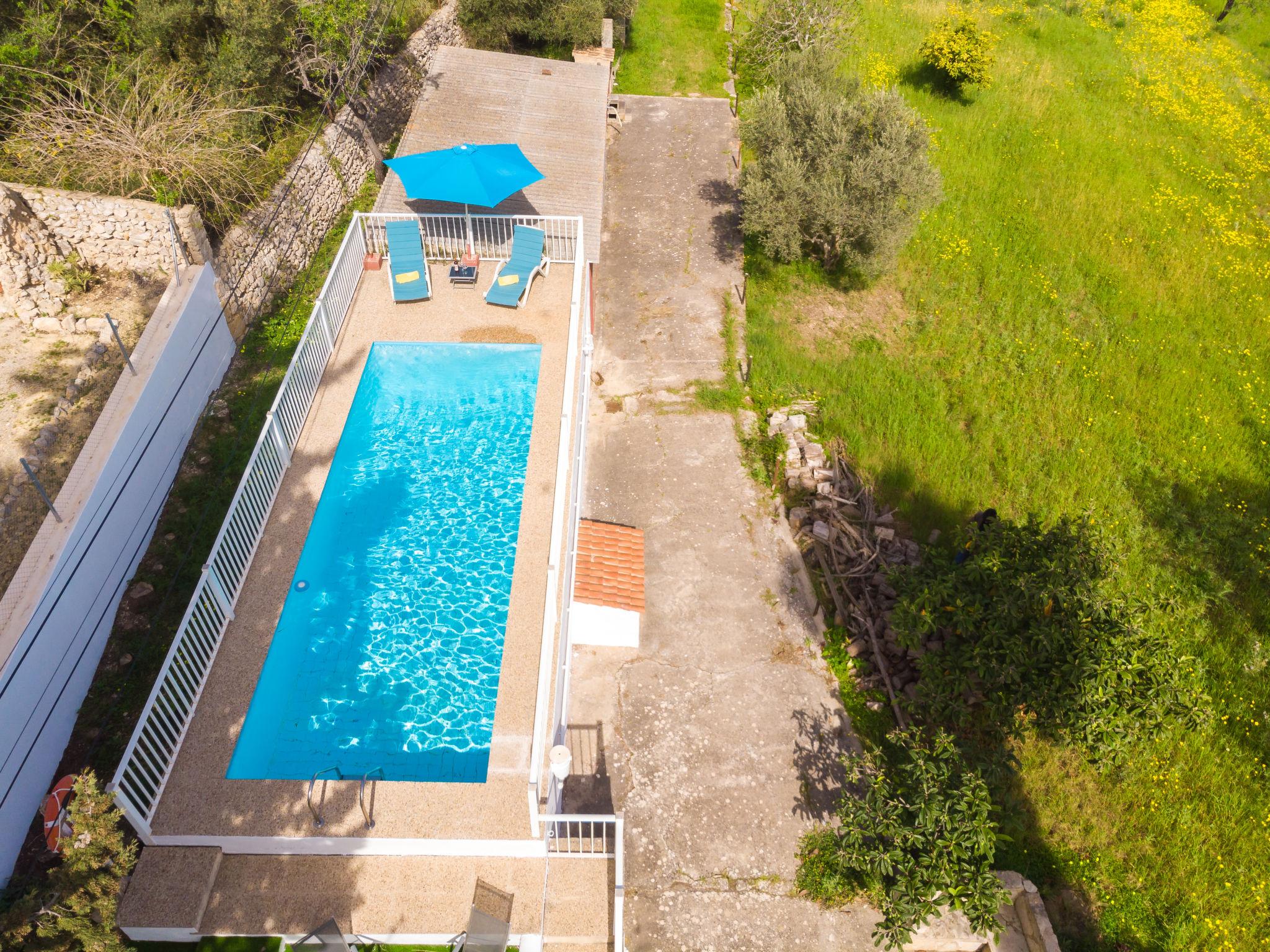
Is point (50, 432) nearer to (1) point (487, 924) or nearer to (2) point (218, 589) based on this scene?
(2) point (218, 589)

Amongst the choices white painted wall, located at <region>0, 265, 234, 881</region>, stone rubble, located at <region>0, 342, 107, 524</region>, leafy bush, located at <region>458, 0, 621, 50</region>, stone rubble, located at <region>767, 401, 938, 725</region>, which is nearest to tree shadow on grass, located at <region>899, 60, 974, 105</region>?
leafy bush, located at <region>458, 0, 621, 50</region>

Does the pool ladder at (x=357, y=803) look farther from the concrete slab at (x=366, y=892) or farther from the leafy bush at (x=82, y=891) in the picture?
the leafy bush at (x=82, y=891)

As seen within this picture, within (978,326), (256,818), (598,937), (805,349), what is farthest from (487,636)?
(978,326)

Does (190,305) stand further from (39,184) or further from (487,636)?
(487,636)

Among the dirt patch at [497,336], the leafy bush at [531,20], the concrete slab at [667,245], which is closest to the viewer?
the dirt patch at [497,336]

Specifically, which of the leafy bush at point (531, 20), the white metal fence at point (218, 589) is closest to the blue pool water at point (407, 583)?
the white metal fence at point (218, 589)

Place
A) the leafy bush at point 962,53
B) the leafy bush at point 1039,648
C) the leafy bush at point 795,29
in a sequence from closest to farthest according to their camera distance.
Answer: the leafy bush at point 1039,648 < the leafy bush at point 962,53 < the leafy bush at point 795,29

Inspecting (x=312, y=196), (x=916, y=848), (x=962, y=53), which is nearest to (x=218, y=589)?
(x=916, y=848)

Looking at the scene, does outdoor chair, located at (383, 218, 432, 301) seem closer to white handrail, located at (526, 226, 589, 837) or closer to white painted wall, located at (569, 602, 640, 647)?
white handrail, located at (526, 226, 589, 837)
